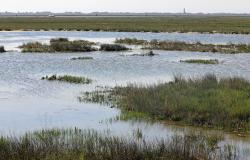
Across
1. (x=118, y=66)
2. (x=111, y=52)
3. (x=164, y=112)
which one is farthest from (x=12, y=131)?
(x=111, y=52)

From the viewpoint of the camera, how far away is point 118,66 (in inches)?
1307

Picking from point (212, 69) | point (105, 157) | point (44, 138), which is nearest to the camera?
point (105, 157)

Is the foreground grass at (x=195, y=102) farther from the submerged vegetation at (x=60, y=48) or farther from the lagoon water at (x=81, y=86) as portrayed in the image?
the submerged vegetation at (x=60, y=48)

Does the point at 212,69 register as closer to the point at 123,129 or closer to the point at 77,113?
the point at 77,113

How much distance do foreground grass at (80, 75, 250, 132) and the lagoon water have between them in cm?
70

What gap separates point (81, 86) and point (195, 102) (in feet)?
29.0

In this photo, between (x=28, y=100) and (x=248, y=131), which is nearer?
(x=248, y=131)

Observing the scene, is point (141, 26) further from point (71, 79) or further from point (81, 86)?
point (81, 86)

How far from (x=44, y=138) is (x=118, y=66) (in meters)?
21.0

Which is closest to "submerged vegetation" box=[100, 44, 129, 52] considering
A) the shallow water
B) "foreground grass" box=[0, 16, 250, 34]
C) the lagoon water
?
the lagoon water

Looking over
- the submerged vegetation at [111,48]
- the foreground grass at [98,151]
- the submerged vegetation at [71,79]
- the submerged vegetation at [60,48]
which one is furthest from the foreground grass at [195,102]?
the submerged vegetation at [111,48]

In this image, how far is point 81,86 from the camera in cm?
2439

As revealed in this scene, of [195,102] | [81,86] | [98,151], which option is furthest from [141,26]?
[98,151]

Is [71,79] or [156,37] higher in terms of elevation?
[71,79]
